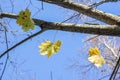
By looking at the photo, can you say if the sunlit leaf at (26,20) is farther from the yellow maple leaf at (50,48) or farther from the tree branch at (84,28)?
the yellow maple leaf at (50,48)

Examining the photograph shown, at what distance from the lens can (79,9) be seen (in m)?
2.30

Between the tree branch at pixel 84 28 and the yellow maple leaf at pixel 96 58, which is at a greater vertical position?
the tree branch at pixel 84 28

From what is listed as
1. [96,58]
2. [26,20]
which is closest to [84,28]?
[96,58]

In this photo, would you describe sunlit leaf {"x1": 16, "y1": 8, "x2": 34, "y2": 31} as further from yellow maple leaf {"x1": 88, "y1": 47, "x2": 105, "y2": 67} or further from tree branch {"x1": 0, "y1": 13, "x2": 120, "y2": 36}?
yellow maple leaf {"x1": 88, "y1": 47, "x2": 105, "y2": 67}

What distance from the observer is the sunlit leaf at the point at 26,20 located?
203 cm

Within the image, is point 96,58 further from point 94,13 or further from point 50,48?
point 94,13

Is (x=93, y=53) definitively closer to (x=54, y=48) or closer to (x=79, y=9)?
(x=54, y=48)

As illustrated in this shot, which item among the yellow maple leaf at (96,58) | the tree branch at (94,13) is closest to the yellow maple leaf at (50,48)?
the yellow maple leaf at (96,58)

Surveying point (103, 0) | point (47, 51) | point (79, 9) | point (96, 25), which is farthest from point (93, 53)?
point (103, 0)

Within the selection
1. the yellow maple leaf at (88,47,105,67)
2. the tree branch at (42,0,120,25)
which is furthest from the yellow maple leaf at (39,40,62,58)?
the tree branch at (42,0,120,25)

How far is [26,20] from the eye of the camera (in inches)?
80.7

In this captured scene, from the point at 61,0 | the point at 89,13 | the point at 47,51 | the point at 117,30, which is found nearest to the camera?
the point at 117,30

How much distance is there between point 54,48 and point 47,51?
0.05 meters

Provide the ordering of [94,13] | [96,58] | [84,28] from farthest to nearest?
1. [94,13]
2. [84,28]
3. [96,58]
